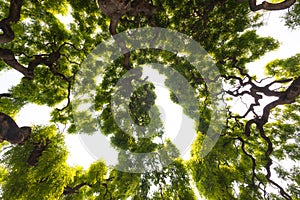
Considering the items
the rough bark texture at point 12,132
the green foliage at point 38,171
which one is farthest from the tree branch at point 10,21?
the green foliage at point 38,171

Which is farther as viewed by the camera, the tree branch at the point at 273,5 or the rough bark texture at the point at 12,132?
the rough bark texture at the point at 12,132

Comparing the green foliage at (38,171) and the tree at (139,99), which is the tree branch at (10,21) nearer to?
the tree at (139,99)

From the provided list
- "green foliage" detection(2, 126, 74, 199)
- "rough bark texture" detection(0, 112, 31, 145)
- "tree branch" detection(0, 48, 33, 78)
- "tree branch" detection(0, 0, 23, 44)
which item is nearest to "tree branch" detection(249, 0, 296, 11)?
"tree branch" detection(0, 0, 23, 44)

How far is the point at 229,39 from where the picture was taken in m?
7.70

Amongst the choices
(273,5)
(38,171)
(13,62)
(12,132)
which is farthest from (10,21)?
(273,5)

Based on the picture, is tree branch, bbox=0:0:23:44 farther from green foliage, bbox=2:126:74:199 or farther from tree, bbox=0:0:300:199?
green foliage, bbox=2:126:74:199

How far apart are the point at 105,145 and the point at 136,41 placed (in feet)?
21.5

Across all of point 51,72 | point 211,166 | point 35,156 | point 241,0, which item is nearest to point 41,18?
point 51,72

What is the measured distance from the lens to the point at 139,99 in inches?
358

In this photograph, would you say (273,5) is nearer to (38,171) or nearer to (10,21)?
(10,21)

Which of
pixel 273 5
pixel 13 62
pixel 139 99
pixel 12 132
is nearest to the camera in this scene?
pixel 273 5

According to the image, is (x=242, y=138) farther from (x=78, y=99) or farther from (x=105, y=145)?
(x=78, y=99)

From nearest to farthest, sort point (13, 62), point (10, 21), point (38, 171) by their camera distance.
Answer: point (38, 171)
point (10, 21)
point (13, 62)

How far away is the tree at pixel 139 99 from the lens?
6422 millimetres
